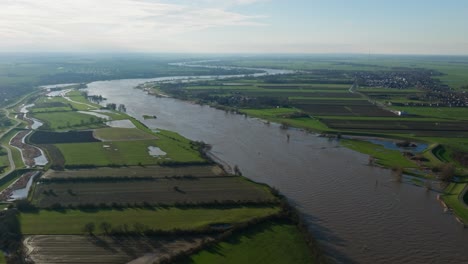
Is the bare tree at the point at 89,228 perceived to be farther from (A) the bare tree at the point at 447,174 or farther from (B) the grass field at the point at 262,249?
(A) the bare tree at the point at 447,174

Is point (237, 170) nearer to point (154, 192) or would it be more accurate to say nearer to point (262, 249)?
point (154, 192)

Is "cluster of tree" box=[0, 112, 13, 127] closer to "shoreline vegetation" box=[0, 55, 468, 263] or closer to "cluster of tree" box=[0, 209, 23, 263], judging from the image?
"shoreline vegetation" box=[0, 55, 468, 263]

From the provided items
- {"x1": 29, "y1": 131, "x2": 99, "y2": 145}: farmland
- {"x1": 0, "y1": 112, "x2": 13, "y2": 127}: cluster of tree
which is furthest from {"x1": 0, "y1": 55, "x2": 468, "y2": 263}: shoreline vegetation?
{"x1": 0, "y1": 112, "x2": 13, "y2": 127}: cluster of tree

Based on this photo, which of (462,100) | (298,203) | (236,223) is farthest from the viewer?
(462,100)

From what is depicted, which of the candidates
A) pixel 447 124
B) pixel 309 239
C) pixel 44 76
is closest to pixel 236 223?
pixel 309 239

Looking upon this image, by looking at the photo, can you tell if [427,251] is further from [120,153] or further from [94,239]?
[120,153]

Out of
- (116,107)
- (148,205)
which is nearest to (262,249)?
(148,205)
